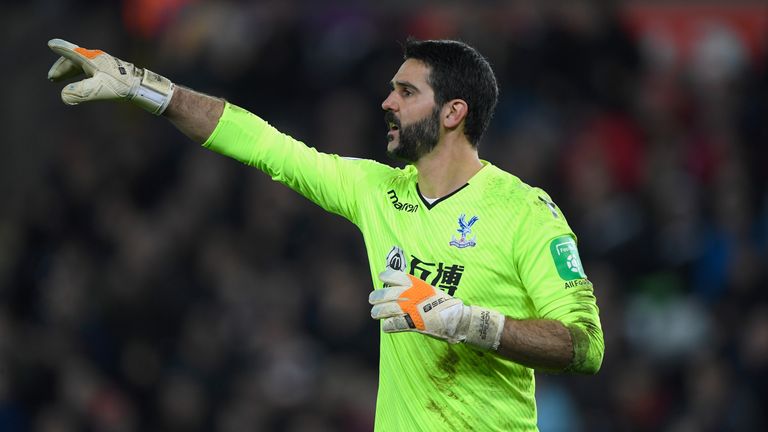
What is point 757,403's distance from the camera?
8484mm

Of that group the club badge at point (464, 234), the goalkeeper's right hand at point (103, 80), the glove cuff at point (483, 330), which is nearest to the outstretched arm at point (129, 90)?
the goalkeeper's right hand at point (103, 80)

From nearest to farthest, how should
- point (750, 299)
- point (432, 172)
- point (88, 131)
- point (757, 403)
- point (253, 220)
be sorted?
point (432, 172)
point (757, 403)
point (750, 299)
point (253, 220)
point (88, 131)

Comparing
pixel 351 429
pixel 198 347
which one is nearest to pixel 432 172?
pixel 351 429

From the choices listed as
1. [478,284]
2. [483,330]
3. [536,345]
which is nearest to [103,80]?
[478,284]

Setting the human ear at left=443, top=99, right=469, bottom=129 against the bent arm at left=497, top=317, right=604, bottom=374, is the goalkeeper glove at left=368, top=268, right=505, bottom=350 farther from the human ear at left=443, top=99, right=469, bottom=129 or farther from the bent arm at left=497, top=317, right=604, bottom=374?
the human ear at left=443, top=99, right=469, bottom=129

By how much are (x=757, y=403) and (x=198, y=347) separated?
3965mm

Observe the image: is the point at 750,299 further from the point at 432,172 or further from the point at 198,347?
the point at 432,172

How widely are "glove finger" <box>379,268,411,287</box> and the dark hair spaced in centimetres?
95

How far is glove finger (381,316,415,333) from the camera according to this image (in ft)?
14.4

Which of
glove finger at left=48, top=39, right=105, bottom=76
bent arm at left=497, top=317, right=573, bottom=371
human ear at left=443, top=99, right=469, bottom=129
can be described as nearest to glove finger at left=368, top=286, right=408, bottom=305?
bent arm at left=497, top=317, right=573, bottom=371

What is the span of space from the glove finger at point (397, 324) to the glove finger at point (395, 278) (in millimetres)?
121

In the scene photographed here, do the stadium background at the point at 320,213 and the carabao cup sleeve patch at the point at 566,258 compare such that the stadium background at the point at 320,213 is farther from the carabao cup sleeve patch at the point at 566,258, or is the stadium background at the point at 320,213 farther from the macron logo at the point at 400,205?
the carabao cup sleeve patch at the point at 566,258

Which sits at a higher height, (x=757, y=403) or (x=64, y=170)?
(x=64, y=170)

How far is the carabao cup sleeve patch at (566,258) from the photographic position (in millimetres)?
4652
